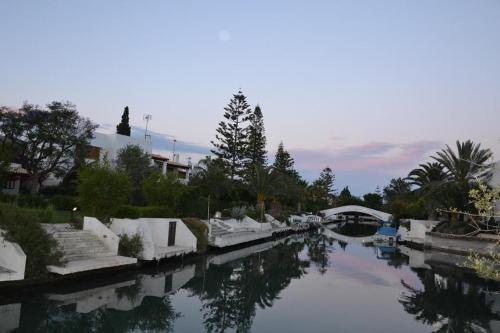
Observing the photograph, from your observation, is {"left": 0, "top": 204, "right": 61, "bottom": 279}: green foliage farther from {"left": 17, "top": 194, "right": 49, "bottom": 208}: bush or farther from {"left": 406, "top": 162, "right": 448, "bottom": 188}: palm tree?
{"left": 406, "top": 162, "right": 448, "bottom": 188}: palm tree

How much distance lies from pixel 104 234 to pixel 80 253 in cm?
150

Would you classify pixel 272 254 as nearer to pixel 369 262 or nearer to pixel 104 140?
pixel 369 262

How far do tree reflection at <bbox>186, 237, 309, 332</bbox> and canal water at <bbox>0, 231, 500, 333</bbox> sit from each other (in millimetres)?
34

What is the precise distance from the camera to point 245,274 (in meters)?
17.6

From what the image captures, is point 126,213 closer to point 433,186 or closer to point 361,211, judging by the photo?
point 433,186

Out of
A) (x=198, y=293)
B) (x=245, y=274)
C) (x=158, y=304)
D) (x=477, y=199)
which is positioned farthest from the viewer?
(x=245, y=274)

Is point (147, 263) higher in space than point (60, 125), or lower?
lower

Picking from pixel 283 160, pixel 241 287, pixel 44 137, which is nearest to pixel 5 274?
pixel 241 287

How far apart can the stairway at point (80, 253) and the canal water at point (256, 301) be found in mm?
461

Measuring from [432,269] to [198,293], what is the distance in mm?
14524

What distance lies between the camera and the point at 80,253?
13.2 m

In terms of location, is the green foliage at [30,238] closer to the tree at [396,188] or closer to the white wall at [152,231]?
the white wall at [152,231]

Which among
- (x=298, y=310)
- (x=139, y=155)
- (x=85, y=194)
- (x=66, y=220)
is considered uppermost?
(x=139, y=155)

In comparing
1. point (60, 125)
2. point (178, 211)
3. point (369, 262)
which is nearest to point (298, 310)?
point (178, 211)
